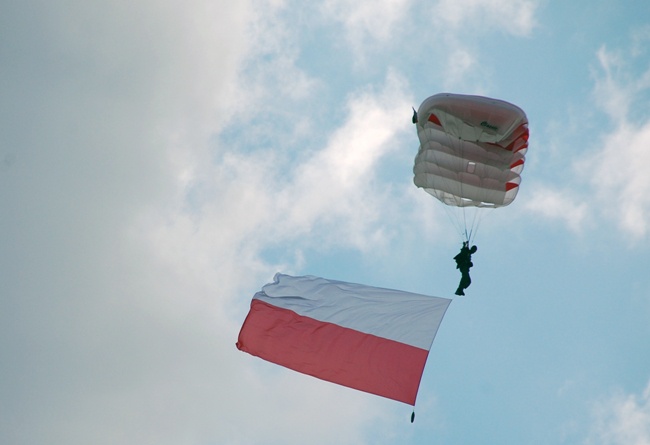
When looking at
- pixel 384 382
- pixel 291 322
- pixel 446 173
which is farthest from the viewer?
pixel 446 173

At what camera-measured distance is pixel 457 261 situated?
23.6m

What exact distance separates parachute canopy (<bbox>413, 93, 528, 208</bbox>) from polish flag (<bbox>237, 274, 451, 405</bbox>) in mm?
3135

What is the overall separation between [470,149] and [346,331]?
182 inches

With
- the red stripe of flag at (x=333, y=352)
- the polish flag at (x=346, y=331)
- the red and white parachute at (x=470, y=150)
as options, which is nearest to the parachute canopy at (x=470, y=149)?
the red and white parachute at (x=470, y=150)

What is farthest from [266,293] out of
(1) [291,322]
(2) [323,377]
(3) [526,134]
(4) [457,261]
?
(3) [526,134]

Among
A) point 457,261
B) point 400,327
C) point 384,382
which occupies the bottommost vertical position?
point 384,382

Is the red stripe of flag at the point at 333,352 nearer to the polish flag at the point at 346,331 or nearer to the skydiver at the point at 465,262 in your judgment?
the polish flag at the point at 346,331

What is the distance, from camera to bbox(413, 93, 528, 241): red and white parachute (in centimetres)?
2173

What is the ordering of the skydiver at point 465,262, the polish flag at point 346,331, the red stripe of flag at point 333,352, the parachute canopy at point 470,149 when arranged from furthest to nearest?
the skydiver at point 465,262, the parachute canopy at point 470,149, the polish flag at point 346,331, the red stripe of flag at point 333,352

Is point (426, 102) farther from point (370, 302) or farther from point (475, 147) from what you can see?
point (370, 302)

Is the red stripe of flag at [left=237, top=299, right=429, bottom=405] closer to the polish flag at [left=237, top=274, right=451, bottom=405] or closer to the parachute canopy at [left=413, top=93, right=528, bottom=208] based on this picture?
the polish flag at [left=237, top=274, right=451, bottom=405]

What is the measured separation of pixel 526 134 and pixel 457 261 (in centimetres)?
322

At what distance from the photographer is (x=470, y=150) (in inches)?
892

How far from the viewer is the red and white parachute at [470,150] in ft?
71.3
